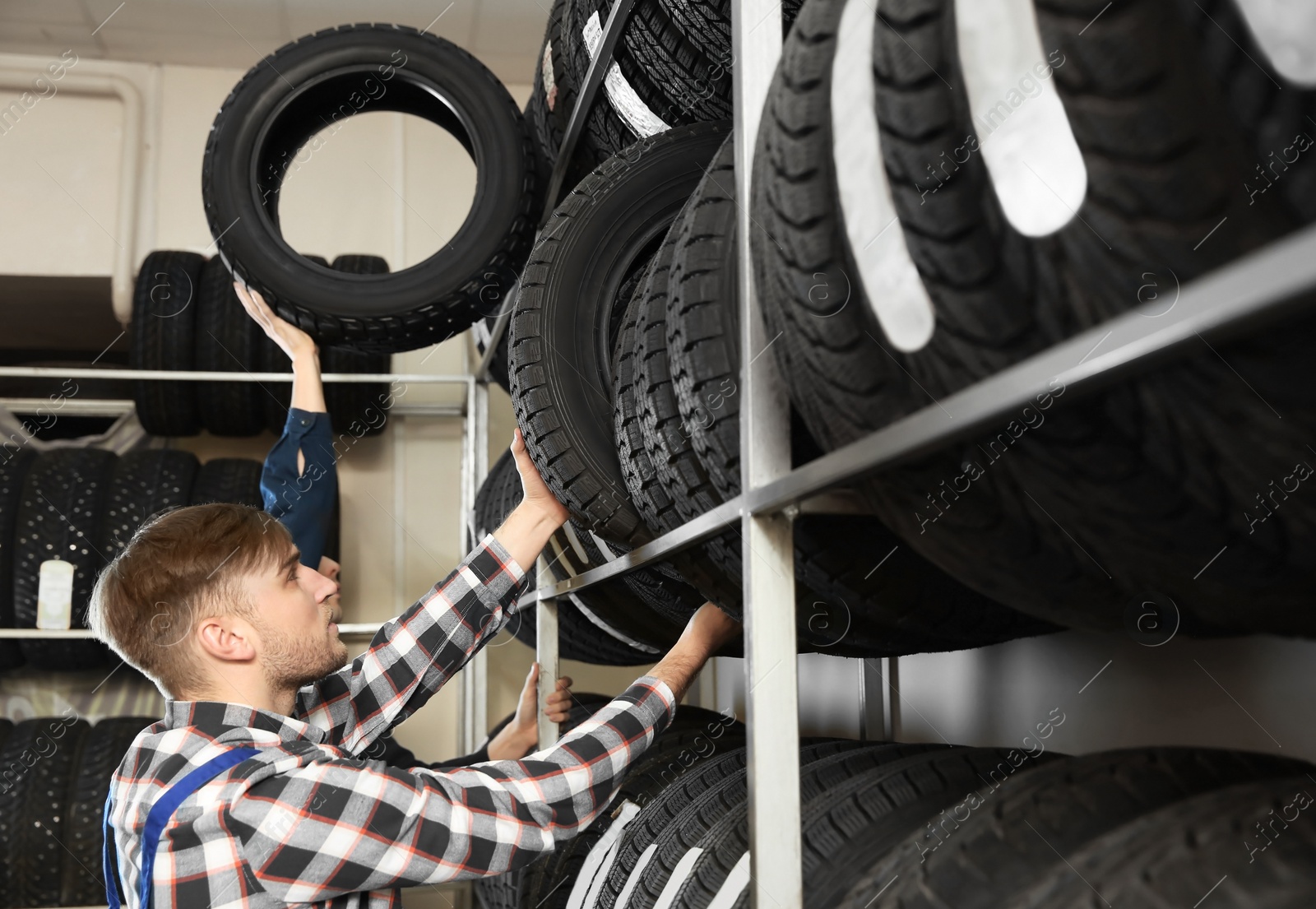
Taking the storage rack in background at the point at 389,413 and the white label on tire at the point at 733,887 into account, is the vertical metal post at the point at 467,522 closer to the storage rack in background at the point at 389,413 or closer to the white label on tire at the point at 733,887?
the storage rack in background at the point at 389,413

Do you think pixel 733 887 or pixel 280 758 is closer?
pixel 733 887

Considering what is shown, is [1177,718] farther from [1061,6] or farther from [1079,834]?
[1061,6]

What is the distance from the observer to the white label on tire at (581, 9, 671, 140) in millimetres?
1642

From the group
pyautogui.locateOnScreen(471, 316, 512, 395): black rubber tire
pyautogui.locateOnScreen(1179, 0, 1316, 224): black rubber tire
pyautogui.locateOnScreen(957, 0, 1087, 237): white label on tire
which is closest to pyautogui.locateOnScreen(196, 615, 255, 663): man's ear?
pyautogui.locateOnScreen(957, 0, 1087, 237): white label on tire

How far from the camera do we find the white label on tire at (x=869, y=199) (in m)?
0.60

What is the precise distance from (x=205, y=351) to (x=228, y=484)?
48 centimetres

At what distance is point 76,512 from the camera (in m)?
3.39

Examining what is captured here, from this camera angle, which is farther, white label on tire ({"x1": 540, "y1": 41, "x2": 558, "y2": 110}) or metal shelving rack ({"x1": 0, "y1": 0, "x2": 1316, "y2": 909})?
white label on tire ({"x1": 540, "y1": 41, "x2": 558, "y2": 110})

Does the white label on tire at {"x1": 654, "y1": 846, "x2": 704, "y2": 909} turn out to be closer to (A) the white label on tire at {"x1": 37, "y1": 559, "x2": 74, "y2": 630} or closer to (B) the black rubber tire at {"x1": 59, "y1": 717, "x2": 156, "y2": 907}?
(B) the black rubber tire at {"x1": 59, "y1": 717, "x2": 156, "y2": 907}

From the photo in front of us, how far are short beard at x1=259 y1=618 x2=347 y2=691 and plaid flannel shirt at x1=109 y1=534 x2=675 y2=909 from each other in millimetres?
66

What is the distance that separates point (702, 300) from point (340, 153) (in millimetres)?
3568

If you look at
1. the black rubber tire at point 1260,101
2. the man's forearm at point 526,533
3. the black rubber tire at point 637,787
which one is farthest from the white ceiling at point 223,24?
the black rubber tire at point 1260,101

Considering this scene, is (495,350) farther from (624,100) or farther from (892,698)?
(892,698)

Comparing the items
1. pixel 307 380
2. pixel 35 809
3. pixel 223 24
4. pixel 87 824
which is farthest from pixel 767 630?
pixel 223 24
